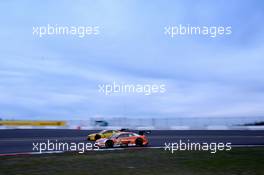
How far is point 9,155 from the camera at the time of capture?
61.9 ft

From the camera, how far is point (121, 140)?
23.1 metres

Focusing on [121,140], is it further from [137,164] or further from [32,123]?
[32,123]

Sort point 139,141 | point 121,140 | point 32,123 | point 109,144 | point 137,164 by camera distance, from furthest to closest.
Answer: point 32,123
point 139,141
point 121,140
point 109,144
point 137,164

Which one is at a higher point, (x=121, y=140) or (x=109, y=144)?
(x=121, y=140)

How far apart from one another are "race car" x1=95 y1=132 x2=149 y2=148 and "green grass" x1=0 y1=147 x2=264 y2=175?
285cm

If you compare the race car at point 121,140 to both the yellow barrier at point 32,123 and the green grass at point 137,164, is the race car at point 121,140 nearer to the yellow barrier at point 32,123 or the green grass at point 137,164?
the green grass at point 137,164

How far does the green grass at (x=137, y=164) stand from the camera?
547 inches

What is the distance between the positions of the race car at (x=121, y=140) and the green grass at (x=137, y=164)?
2848 mm

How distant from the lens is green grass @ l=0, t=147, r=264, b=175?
1389 cm

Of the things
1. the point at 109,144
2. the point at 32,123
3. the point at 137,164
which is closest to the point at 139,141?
the point at 109,144

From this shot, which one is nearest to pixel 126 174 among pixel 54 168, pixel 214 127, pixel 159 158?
pixel 54 168

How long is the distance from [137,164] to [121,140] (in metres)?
7.39

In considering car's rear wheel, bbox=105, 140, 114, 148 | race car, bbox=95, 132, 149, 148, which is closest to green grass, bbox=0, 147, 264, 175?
car's rear wheel, bbox=105, 140, 114, 148

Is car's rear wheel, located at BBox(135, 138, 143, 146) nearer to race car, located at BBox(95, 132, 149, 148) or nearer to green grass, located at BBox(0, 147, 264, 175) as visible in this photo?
race car, located at BBox(95, 132, 149, 148)
